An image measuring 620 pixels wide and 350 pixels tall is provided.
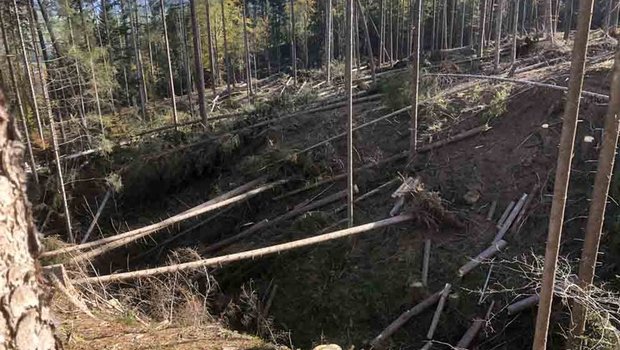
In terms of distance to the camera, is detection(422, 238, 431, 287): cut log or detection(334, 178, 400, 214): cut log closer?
detection(422, 238, 431, 287): cut log

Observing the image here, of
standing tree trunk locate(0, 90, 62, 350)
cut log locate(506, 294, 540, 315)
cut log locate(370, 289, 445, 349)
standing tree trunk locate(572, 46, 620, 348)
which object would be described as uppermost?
standing tree trunk locate(0, 90, 62, 350)

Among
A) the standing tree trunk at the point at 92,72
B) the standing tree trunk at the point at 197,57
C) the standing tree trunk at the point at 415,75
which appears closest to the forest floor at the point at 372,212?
the standing tree trunk at the point at 415,75

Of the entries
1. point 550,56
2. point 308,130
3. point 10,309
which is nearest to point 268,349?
point 10,309

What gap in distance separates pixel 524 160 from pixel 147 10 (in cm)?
2828

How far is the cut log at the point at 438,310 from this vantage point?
7991mm

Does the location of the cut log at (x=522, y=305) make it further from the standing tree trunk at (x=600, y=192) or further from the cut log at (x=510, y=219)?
the cut log at (x=510, y=219)

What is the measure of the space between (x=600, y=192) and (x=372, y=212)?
556cm

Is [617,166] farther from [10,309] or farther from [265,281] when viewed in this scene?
[10,309]

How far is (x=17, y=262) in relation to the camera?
130 cm

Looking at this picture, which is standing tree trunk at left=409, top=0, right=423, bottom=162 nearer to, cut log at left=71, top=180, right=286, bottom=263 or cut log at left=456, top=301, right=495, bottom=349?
cut log at left=71, top=180, right=286, bottom=263

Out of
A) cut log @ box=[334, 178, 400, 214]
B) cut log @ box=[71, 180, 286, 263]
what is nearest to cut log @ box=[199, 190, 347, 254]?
cut log @ box=[334, 178, 400, 214]

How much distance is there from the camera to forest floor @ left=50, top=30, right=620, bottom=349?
8312 mm

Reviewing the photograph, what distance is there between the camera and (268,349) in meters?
4.33

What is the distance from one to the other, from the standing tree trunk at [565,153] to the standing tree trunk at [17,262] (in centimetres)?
477
